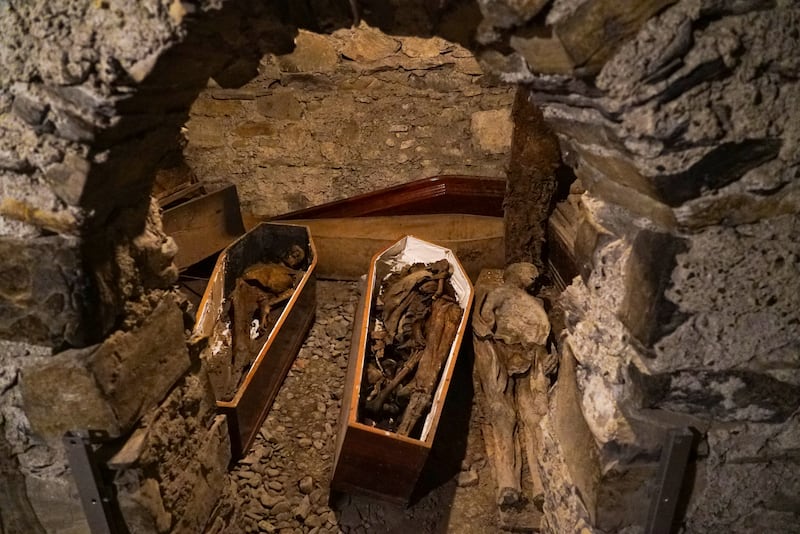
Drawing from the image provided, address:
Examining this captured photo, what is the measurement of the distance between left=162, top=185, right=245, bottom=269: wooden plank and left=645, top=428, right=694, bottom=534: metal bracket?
338cm

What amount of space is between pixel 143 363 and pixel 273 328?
1779mm

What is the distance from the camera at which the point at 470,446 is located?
306 centimetres

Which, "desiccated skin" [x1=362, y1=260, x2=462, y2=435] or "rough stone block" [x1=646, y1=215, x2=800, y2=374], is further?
"desiccated skin" [x1=362, y1=260, x2=462, y2=435]

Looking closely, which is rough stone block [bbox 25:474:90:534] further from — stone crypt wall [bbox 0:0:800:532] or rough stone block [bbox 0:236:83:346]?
rough stone block [bbox 0:236:83:346]

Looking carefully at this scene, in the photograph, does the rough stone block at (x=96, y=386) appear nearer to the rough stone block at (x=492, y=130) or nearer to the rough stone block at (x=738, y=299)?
the rough stone block at (x=738, y=299)

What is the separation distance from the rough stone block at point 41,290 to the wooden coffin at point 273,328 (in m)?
0.96

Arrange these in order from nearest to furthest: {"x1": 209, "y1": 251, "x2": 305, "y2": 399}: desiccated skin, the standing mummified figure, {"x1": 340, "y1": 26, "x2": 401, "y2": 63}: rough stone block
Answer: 1. the standing mummified figure
2. {"x1": 209, "y1": 251, "x2": 305, "y2": 399}: desiccated skin
3. {"x1": 340, "y1": 26, "x2": 401, "y2": 63}: rough stone block

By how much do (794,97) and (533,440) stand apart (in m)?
2.16

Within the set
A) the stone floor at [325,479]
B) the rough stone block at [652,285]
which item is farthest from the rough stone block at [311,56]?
the rough stone block at [652,285]

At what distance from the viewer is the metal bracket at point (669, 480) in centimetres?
134

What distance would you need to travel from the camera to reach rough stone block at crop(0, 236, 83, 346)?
1323mm

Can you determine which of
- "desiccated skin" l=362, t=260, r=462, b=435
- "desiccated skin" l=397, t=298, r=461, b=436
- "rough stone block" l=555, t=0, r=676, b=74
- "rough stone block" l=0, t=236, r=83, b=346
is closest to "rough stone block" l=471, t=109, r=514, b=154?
"desiccated skin" l=362, t=260, r=462, b=435

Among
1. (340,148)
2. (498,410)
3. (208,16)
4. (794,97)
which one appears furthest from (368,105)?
(794,97)

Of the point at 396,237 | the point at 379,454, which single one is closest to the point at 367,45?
the point at 396,237
